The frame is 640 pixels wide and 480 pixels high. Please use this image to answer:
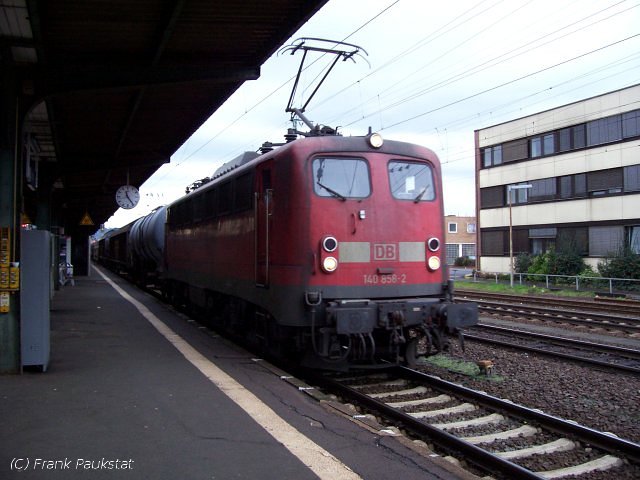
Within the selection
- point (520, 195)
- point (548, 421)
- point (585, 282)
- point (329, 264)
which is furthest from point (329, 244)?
point (520, 195)

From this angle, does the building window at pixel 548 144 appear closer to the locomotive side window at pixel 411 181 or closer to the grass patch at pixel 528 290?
the grass patch at pixel 528 290

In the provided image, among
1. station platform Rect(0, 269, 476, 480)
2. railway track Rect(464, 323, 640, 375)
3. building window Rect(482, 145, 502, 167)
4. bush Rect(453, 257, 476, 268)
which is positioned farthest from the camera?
bush Rect(453, 257, 476, 268)

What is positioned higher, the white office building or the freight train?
the white office building

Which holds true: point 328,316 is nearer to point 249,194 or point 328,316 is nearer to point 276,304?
point 276,304

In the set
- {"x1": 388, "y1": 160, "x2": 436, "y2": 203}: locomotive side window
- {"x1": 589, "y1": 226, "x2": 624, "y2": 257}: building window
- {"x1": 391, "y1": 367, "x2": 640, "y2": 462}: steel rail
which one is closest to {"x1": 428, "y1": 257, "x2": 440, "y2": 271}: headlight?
{"x1": 388, "y1": 160, "x2": 436, "y2": 203}: locomotive side window

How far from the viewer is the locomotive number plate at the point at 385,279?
7562mm

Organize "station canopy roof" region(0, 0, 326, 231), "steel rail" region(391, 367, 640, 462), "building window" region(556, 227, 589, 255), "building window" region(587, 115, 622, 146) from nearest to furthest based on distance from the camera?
"steel rail" region(391, 367, 640, 462) → "station canopy roof" region(0, 0, 326, 231) → "building window" region(587, 115, 622, 146) → "building window" region(556, 227, 589, 255)

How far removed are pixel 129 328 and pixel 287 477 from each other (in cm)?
868

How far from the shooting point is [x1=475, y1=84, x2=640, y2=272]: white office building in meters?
29.9

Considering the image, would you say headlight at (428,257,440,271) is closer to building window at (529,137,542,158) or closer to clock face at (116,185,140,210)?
clock face at (116,185,140,210)

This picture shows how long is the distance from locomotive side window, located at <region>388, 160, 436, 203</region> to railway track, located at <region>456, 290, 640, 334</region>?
25.8 feet

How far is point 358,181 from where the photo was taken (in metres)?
7.81

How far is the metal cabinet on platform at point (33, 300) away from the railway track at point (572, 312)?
12.0 meters

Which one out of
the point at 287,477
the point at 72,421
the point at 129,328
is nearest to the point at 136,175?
the point at 129,328
